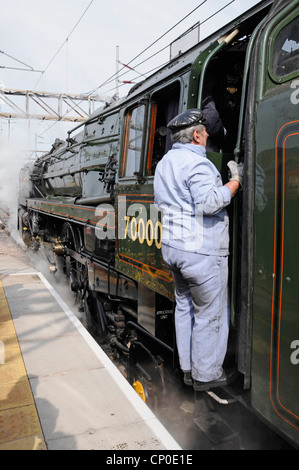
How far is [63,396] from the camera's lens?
269 centimetres

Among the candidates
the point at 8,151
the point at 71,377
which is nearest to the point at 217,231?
the point at 71,377

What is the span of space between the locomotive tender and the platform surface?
465 mm

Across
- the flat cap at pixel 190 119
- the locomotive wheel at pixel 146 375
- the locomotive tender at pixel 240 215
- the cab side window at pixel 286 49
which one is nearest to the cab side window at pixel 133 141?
the locomotive tender at pixel 240 215

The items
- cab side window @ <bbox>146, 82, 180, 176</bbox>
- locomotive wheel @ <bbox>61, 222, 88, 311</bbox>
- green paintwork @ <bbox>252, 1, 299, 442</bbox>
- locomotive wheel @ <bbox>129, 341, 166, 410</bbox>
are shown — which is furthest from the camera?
locomotive wheel @ <bbox>61, 222, 88, 311</bbox>

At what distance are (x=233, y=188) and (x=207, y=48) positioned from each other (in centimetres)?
98

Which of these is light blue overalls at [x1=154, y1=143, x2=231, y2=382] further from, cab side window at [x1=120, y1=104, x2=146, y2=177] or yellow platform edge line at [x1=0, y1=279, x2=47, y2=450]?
yellow platform edge line at [x1=0, y1=279, x2=47, y2=450]

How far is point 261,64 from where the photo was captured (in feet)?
6.47

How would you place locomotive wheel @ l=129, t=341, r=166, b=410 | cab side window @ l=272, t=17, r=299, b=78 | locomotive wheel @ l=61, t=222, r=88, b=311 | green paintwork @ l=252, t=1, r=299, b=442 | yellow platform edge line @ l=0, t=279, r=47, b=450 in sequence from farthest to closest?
1. locomotive wheel @ l=61, t=222, r=88, b=311
2. locomotive wheel @ l=129, t=341, r=166, b=410
3. yellow platform edge line @ l=0, t=279, r=47, b=450
4. cab side window @ l=272, t=17, r=299, b=78
5. green paintwork @ l=252, t=1, r=299, b=442

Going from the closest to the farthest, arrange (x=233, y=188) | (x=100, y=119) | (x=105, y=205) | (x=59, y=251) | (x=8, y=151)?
(x=233, y=188)
(x=105, y=205)
(x=100, y=119)
(x=59, y=251)
(x=8, y=151)

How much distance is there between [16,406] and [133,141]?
2323mm

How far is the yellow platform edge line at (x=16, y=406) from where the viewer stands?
218 cm

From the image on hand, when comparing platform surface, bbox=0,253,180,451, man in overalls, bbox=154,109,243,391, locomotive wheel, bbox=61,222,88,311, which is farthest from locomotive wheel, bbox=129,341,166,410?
locomotive wheel, bbox=61,222,88,311

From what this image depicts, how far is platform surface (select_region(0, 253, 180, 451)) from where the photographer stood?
7.22ft

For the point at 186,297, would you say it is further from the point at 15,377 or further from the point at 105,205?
the point at 105,205
